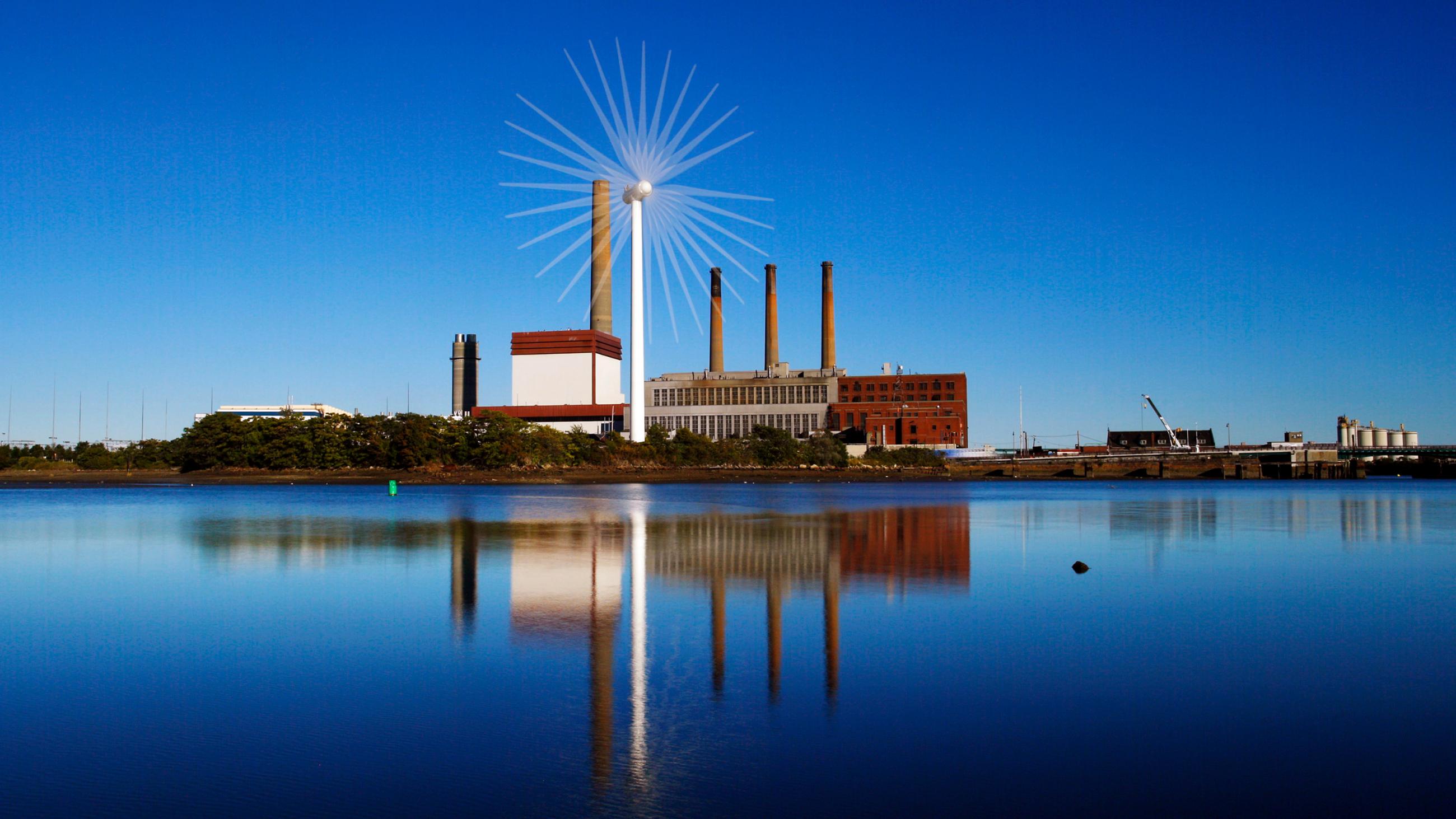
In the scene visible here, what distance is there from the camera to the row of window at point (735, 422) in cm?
17162

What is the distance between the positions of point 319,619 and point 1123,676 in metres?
12.1

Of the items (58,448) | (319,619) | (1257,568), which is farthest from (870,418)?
(319,619)

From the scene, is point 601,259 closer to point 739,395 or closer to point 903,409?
point 739,395

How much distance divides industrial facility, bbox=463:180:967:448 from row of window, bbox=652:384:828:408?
0.43ft

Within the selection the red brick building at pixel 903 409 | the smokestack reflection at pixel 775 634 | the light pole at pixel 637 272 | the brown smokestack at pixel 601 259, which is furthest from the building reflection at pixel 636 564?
the red brick building at pixel 903 409

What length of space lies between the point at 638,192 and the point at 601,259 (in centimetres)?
4915

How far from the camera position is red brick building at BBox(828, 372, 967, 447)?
16950 centimetres

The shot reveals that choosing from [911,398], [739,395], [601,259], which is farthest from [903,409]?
[601,259]

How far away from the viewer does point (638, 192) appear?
98625 mm

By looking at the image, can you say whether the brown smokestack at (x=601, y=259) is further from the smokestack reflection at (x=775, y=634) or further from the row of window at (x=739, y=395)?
the smokestack reflection at (x=775, y=634)

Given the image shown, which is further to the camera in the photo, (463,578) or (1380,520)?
(1380,520)

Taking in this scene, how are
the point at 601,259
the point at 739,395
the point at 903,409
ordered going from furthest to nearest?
the point at 739,395 < the point at 903,409 < the point at 601,259

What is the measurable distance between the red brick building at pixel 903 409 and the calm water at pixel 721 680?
139896mm

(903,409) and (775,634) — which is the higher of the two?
(903,409)
